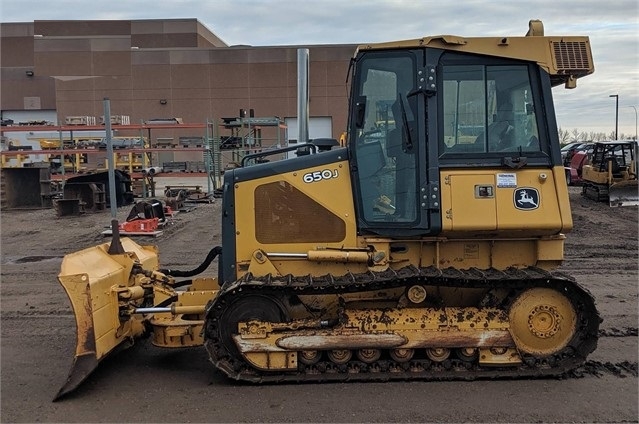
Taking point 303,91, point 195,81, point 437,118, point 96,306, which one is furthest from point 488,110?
point 195,81

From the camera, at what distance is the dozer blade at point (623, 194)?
19969mm

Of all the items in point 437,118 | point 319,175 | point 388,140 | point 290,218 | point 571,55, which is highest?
point 571,55

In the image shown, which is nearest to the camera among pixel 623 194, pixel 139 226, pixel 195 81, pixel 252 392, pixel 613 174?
pixel 252 392

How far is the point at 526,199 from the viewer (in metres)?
5.29

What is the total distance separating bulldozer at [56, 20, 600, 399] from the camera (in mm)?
5219

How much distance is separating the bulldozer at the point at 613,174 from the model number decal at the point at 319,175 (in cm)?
1717

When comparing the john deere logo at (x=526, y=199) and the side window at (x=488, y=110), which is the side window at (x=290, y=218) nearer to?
the side window at (x=488, y=110)

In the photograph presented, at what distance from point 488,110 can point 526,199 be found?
83cm

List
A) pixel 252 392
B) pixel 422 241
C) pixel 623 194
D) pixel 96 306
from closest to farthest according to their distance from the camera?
pixel 252 392
pixel 96 306
pixel 422 241
pixel 623 194

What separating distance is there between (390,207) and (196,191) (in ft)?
56.5

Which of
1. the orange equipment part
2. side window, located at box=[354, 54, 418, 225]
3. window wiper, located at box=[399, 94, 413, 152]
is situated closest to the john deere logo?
side window, located at box=[354, 54, 418, 225]

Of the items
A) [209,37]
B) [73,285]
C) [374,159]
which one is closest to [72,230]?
[73,285]

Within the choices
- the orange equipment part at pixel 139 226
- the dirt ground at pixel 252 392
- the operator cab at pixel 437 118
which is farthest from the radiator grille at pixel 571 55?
the orange equipment part at pixel 139 226

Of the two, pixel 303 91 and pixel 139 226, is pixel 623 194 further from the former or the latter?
pixel 303 91
